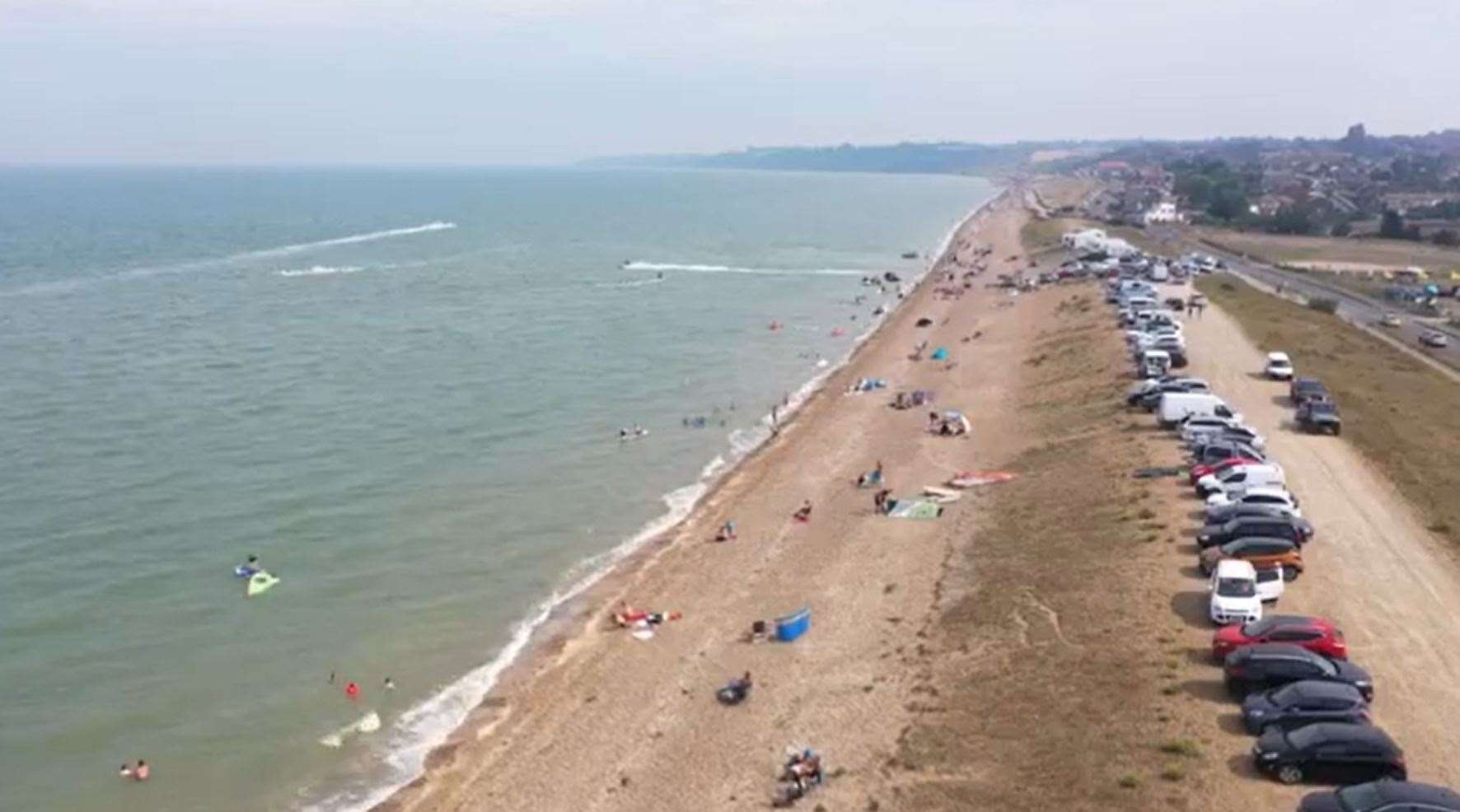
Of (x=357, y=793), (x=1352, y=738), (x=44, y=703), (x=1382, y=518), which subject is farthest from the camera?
(x=1382, y=518)

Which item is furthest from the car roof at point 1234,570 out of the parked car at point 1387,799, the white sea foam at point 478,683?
the white sea foam at point 478,683

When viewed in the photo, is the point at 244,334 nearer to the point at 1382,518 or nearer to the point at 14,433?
the point at 14,433

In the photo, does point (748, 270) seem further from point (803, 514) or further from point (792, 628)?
point (792, 628)

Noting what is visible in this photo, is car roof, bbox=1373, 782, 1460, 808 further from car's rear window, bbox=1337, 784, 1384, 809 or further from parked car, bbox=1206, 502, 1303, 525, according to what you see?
parked car, bbox=1206, 502, 1303, 525

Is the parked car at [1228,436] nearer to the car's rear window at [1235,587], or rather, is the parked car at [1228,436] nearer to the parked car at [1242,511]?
the parked car at [1242,511]

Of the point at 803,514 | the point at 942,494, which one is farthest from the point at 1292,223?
the point at 803,514

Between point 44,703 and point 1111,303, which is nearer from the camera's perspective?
point 44,703

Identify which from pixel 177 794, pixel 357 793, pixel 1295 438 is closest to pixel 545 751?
pixel 357 793
